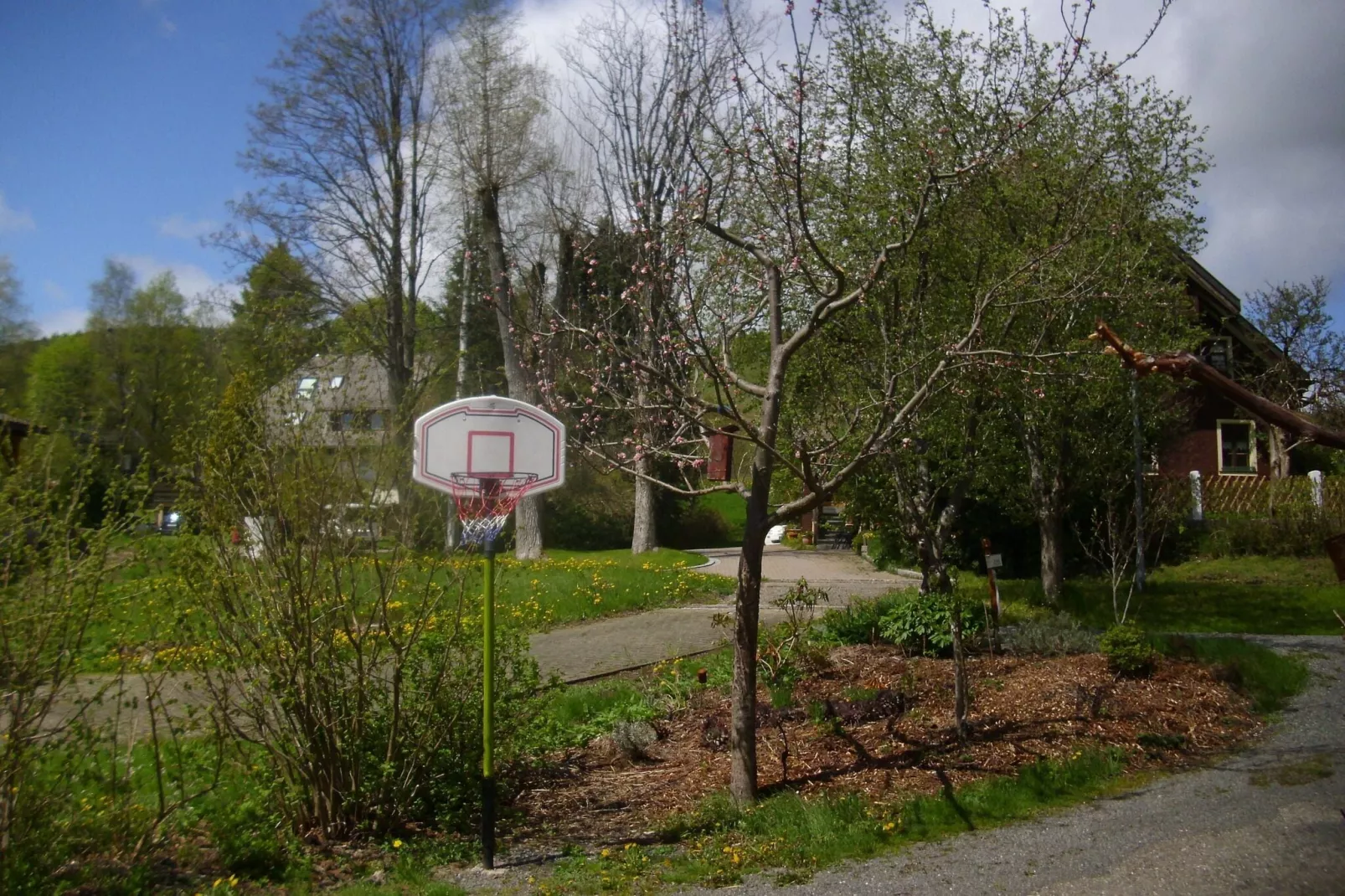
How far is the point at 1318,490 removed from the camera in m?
22.2

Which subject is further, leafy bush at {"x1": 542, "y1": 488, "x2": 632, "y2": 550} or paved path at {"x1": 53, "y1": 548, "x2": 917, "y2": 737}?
leafy bush at {"x1": 542, "y1": 488, "x2": 632, "y2": 550}

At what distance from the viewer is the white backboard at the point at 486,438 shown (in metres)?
7.50

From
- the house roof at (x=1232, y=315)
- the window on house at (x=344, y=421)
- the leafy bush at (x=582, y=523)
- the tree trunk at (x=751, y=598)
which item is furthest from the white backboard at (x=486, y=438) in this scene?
the leafy bush at (x=582, y=523)

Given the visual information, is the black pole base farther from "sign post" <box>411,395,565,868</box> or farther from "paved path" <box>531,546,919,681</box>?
"paved path" <box>531,546,919,681</box>

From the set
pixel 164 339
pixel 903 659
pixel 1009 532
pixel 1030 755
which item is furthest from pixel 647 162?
pixel 164 339

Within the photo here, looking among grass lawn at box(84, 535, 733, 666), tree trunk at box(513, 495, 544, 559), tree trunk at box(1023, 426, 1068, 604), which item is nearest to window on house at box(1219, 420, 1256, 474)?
grass lawn at box(84, 535, 733, 666)

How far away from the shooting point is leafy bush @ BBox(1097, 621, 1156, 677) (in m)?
9.29

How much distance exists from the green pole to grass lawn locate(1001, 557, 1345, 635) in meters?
8.61

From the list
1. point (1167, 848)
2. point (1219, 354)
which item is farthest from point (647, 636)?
point (1219, 354)

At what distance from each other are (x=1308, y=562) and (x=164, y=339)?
118 ft

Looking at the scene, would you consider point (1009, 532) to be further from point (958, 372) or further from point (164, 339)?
point (164, 339)

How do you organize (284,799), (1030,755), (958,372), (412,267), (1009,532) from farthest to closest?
(412,267) < (1009,532) < (958,372) < (1030,755) < (284,799)

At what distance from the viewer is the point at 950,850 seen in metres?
6.15

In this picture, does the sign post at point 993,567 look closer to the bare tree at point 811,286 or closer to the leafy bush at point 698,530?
the bare tree at point 811,286
